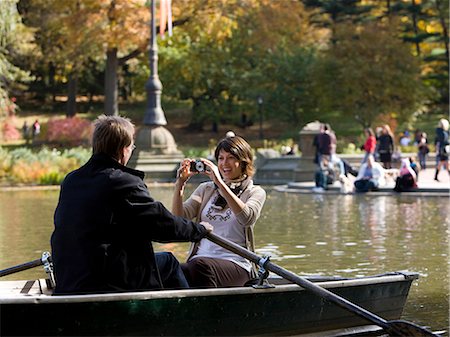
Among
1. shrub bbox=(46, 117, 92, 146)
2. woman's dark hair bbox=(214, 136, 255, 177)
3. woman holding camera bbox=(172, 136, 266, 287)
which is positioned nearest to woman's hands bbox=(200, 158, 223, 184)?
woman holding camera bbox=(172, 136, 266, 287)

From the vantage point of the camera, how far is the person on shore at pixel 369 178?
28.1 m

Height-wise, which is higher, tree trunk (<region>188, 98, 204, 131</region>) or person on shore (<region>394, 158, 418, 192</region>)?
tree trunk (<region>188, 98, 204, 131</region>)

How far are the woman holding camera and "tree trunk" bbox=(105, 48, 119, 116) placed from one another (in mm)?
43700

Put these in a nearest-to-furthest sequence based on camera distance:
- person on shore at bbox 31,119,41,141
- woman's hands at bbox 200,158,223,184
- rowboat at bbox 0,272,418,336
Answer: rowboat at bbox 0,272,418,336, woman's hands at bbox 200,158,223,184, person on shore at bbox 31,119,41,141

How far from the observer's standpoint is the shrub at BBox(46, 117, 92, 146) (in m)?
55.7

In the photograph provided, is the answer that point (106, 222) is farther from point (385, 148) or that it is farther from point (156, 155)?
point (156, 155)

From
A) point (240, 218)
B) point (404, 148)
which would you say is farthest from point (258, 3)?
point (240, 218)

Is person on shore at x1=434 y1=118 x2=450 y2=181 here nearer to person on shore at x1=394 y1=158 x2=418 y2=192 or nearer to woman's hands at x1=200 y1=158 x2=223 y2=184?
person on shore at x1=394 y1=158 x2=418 y2=192

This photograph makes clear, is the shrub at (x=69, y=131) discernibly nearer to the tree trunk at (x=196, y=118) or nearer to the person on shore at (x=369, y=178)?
the tree trunk at (x=196, y=118)

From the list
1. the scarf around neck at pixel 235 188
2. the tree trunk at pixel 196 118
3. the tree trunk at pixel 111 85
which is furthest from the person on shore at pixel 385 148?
the tree trunk at pixel 196 118

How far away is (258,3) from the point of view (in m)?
52.8

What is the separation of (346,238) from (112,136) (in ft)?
31.9

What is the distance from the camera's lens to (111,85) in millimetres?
53625

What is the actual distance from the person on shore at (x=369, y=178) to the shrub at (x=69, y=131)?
27.9 metres
